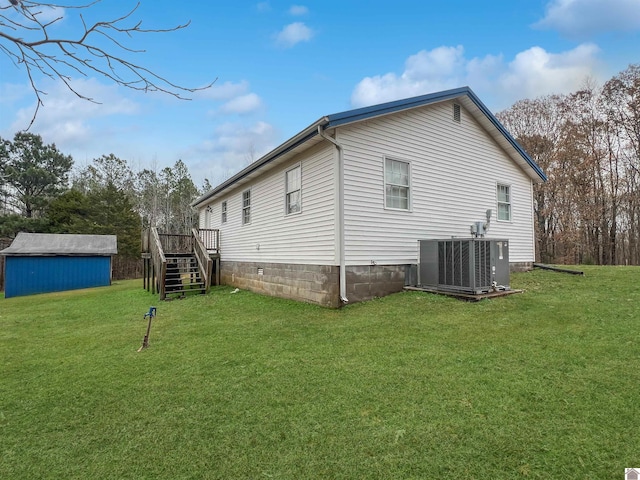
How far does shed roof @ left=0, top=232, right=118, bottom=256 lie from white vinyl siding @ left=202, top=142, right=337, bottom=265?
36.9 feet

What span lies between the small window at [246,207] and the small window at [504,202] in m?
7.84

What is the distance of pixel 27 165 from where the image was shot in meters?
25.5

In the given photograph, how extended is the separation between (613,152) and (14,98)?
26.5 m

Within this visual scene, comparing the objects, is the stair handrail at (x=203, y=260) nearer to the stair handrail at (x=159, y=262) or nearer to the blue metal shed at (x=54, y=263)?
the stair handrail at (x=159, y=262)

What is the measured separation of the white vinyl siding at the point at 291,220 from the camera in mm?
7305

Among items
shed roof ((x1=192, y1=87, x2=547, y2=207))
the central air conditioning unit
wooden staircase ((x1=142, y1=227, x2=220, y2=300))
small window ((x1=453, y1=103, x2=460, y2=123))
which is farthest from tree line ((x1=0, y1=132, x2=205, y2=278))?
the central air conditioning unit

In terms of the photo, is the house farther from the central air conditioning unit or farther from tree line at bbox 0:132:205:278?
tree line at bbox 0:132:205:278

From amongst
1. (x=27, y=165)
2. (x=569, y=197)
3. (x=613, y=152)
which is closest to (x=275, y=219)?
(x=569, y=197)

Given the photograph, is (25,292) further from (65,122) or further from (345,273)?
(65,122)

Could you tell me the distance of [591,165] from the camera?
63.4ft

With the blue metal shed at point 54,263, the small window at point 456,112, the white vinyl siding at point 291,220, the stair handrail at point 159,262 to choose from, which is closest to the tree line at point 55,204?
the blue metal shed at point 54,263

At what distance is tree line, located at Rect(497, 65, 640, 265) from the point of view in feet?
63.1

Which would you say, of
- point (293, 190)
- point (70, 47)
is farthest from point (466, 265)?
point (70, 47)

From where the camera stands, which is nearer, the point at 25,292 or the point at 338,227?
the point at 338,227
